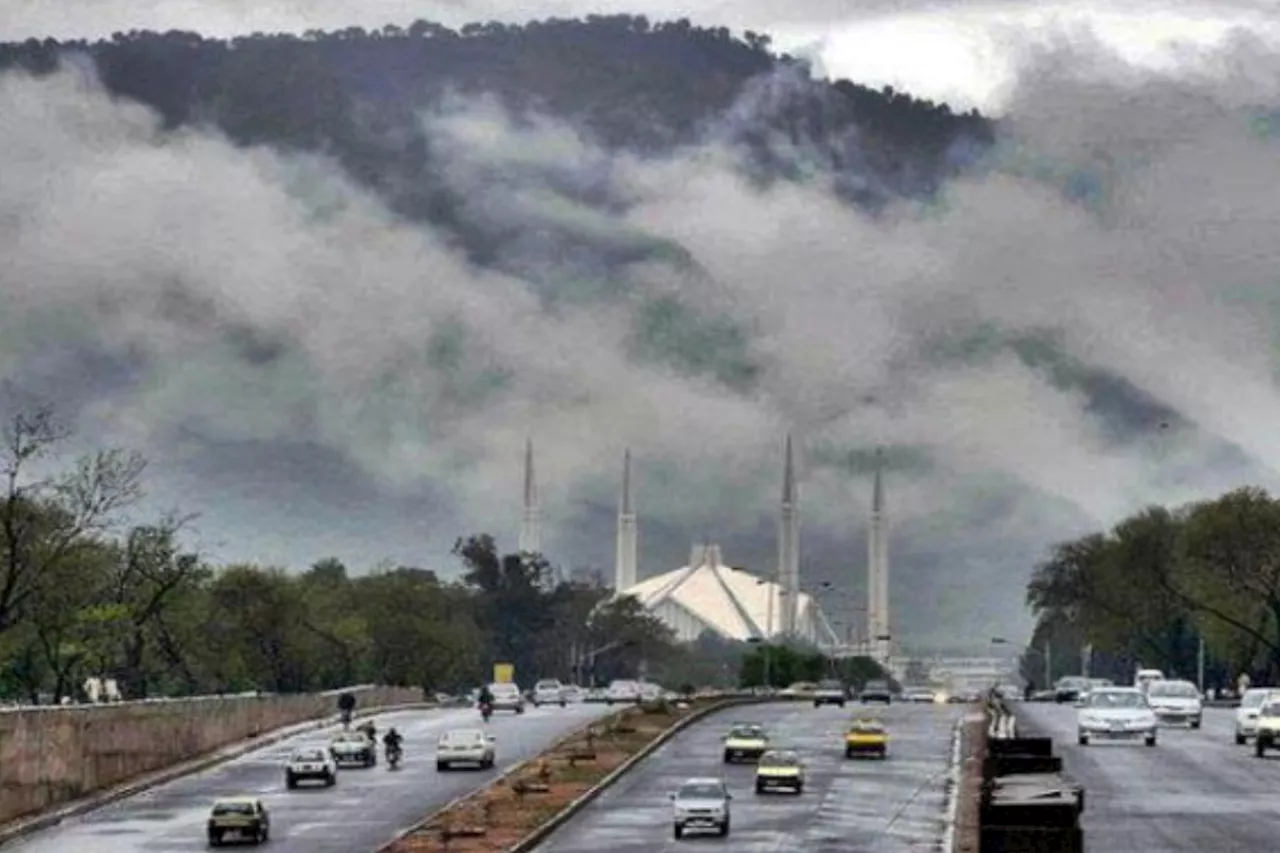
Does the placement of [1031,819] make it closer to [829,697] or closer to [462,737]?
[462,737]

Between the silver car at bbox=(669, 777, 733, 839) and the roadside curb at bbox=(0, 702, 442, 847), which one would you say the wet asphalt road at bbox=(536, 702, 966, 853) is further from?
the roadside curb at bbox=(0, 702, 442, 847)

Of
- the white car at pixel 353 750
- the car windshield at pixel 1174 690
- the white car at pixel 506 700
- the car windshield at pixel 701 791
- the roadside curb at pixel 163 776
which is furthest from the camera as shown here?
the white car at pixel 506 700

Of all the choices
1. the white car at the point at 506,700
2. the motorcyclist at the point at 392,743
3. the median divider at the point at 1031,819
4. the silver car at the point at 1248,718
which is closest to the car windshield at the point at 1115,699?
the silver car at the point at 1248,718

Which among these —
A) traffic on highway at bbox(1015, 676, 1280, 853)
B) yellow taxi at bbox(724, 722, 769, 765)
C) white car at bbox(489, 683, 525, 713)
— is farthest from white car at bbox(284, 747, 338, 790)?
white car at bbox(489, 683, 525, 713)

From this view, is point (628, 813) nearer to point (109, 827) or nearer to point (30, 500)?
point (109, 827)

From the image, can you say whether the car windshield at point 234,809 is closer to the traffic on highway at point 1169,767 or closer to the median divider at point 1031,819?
the traffic on highway at point 1169,767

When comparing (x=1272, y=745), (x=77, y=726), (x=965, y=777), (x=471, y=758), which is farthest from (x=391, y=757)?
(x=1272, y=745)
